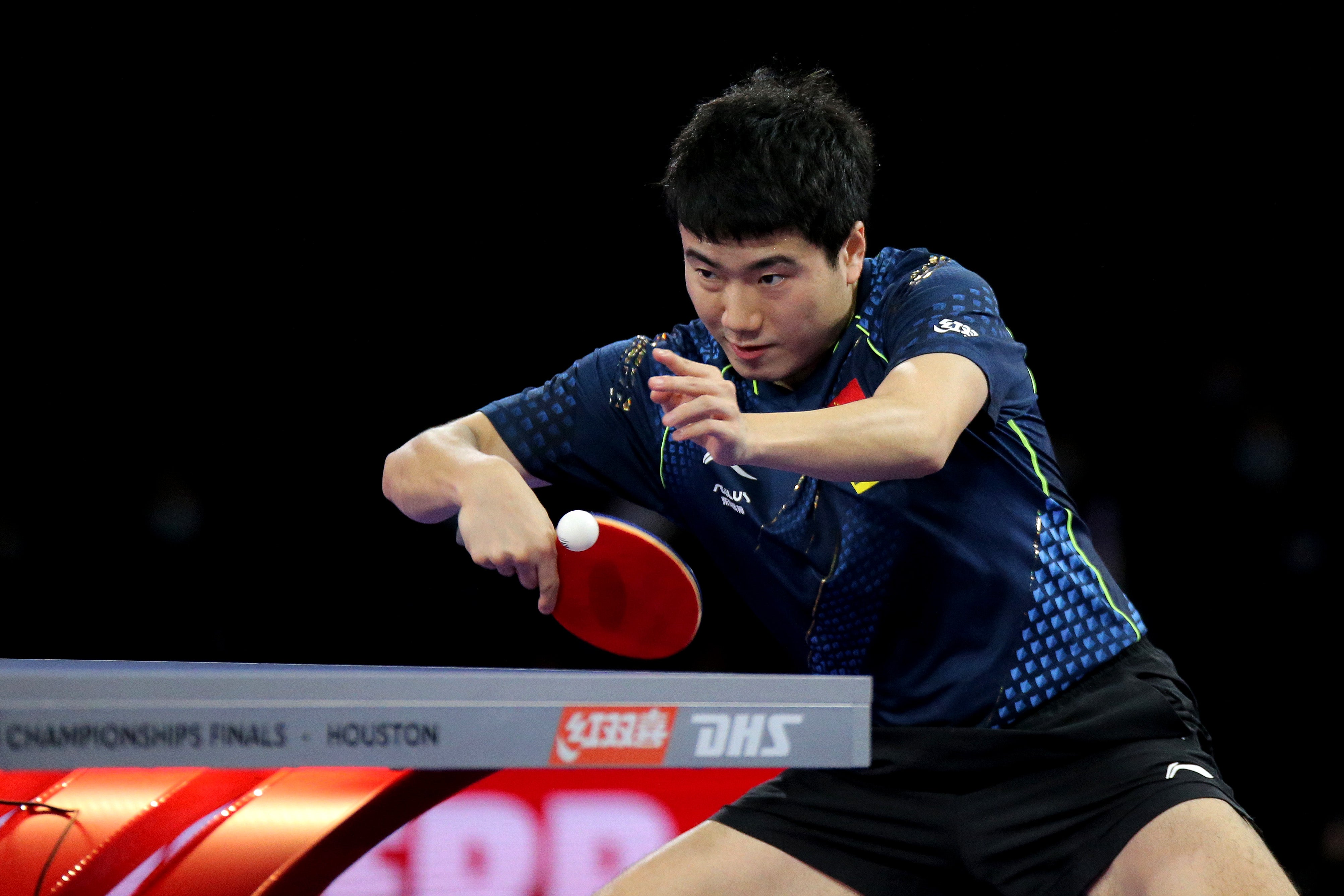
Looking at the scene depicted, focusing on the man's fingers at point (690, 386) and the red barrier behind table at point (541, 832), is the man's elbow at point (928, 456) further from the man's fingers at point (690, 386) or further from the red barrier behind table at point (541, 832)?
the red barrier behind table at point (541, 832)

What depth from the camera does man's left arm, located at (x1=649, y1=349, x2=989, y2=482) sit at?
151 centimetres

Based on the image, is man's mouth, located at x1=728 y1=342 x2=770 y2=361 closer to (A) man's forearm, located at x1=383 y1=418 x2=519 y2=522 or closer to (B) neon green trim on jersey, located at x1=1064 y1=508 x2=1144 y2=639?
(A) man's forearm, located at x1=383 y1=418 x2=519 y2=522

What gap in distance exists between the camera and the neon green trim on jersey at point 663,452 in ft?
7.61

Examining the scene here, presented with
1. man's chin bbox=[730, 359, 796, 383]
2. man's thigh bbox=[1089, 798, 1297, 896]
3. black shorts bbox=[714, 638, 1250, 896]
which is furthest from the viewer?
man's chin bbox=[730, 359, 796, 383]

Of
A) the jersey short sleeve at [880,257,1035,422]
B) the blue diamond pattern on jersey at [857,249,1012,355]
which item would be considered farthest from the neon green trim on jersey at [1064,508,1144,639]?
the blue diamond pattern on jersey at [857,249,1012,355]

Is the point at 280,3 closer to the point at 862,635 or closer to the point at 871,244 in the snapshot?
the point at 871,244

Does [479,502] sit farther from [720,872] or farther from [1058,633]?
[1058,633]

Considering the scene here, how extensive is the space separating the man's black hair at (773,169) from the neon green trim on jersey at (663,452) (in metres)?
0.39

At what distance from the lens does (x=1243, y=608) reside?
462cm

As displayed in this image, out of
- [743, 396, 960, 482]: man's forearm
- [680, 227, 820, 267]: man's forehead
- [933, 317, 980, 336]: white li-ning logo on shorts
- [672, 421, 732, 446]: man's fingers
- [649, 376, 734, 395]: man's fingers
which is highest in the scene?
[680, 227, 820, 267]: man's forehead

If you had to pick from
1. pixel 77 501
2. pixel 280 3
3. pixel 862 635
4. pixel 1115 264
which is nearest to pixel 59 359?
pixel 77 501

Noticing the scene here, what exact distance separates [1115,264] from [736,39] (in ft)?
5.25

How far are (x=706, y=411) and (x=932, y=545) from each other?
26.2 inches

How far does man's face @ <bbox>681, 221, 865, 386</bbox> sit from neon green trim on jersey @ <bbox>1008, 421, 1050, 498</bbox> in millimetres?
333
